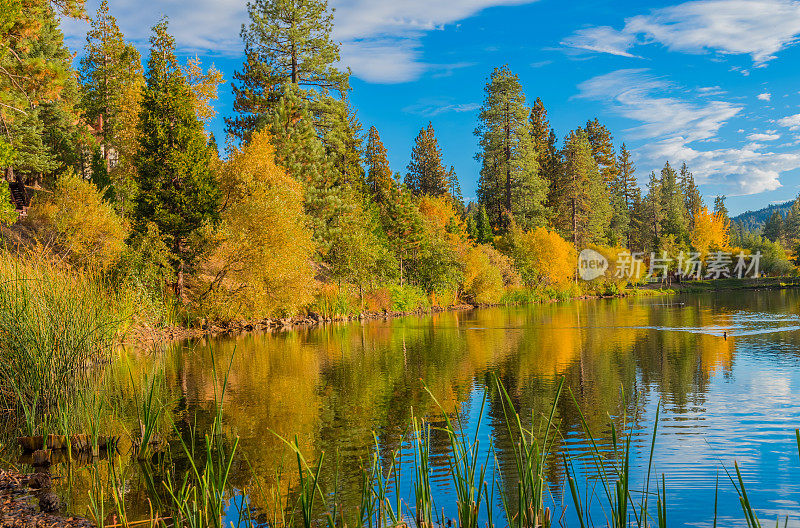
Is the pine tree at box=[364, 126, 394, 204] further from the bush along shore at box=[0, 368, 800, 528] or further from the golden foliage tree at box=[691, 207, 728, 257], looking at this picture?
the bush along shore at box=[0, 368, 800, 528]

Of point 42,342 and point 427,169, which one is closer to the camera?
point 42,342

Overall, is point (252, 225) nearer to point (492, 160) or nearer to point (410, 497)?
point (410, 497)

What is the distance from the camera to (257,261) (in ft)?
95.2

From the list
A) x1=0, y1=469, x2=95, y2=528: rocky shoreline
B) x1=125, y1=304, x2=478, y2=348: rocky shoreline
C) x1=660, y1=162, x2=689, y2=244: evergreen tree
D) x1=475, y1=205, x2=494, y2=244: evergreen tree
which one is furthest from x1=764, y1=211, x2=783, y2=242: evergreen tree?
x1=0, y1=469, x2=95, y2=528: rocky shoreline

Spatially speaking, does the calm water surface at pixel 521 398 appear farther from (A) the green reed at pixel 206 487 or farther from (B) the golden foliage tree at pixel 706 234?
(B) the golden foliage tree at pixel 706 234

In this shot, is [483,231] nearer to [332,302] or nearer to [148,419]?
[332,302]

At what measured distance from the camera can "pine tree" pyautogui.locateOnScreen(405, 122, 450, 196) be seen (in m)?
75.4

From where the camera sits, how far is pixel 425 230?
4778cm

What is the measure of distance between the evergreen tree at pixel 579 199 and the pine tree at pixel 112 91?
162 feet

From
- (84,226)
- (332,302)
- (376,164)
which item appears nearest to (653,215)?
(376,164)

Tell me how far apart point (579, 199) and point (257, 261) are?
5597 cm

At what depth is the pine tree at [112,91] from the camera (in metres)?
40.4

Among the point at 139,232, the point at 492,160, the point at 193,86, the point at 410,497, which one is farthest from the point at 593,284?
the point at 410,497

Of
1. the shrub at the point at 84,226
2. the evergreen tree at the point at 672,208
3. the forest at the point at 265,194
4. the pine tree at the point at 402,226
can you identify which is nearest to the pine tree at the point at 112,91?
the forest at the point at 265,194
